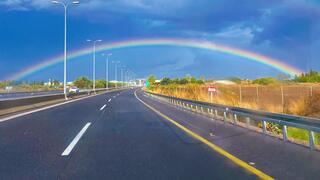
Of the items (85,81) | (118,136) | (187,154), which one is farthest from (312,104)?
(85,81)

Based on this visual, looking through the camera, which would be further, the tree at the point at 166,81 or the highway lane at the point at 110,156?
the tree at the point at 166,81

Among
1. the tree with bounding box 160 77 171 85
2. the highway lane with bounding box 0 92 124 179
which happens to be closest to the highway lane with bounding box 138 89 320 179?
the highway lane with bounding box 0 92 124 179

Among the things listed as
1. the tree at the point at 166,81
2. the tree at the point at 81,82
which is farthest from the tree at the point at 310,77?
the tree at the point at 81,82

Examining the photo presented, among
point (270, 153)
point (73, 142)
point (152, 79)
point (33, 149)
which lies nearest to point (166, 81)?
point (152, 79)

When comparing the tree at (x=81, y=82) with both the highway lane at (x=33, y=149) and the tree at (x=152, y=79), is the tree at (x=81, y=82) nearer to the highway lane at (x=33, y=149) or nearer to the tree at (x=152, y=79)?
the tree at (x=152, y=79)

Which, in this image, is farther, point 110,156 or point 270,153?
point 270,153

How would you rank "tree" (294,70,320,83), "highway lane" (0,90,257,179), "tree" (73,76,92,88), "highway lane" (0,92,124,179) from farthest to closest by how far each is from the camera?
"tree" (73,76,92,88), "tree" (294,70,320,83), "highway lane" (0,92,124,179), "highway lane" (0,90,257,179)

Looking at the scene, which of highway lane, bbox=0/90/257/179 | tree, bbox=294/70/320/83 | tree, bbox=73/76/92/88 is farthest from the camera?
tree, bbox=73/76/92/88

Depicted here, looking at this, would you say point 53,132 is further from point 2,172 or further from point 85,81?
point 85,81

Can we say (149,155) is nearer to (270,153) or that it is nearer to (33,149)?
(270,153)

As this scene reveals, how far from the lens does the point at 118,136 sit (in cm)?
1411

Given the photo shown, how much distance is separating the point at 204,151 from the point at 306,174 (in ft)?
10.6

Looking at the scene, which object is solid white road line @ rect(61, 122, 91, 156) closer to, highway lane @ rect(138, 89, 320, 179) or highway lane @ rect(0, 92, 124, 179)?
highway lane @ rect(0, 92, 124, 179)

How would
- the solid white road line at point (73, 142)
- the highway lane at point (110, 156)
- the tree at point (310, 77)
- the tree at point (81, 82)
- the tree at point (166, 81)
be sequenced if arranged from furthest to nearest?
1. the tree at point (81, 82)
2. the tree at point (166, 81)
3. the tree at point (310, 77)
4. the solid white road line at point (73, 142)
5. the highway lane at point (110, 156)
